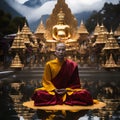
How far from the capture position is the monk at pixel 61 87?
729 cm

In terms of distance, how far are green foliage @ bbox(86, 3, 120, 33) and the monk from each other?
79.7 ft

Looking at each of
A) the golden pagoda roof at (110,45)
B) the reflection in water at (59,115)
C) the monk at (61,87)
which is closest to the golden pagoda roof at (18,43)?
the golden pagoda roof at (110,45)

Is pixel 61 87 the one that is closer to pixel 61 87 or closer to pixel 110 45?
pixel 61 87

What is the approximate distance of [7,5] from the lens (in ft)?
112

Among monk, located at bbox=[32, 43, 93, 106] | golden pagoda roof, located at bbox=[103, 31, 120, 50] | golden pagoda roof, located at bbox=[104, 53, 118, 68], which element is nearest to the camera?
monk, located at bbox=[32, 43, 93, 106]

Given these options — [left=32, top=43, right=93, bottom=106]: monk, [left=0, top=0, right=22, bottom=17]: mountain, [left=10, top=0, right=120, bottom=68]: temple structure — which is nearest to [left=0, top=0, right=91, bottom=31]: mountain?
[left=0, top=0, right=22, bottom=17]: mountain

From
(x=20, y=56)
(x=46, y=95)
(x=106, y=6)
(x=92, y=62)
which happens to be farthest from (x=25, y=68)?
(x=106, y=6)

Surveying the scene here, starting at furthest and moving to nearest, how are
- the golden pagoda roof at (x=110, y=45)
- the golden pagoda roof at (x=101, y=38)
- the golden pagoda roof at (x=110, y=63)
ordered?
the golden pagoda roof at (x=101, y=38) < the golden pagoda roof at (x=110, y=45) < the golden pagoda roof at (x=110, y=63)

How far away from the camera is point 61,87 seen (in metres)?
7.49

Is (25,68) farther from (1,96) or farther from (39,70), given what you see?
(1,96)

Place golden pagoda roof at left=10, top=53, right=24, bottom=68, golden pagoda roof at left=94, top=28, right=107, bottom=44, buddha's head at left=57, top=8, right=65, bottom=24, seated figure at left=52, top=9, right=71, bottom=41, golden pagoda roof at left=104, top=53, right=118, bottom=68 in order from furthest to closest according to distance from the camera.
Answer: buddha's head at left=57, top=8, right=65, bottom=24 < seated figure at left=52, top=9, right=71, bottom=41 < golden pagoda roof at left=94, top=28, right=107, bottom=44 < golden pagoda roof at left=10, top=53, right=24, bottom=68 < golden pagoda roof at left=104, top=53, right=118, bottom=68

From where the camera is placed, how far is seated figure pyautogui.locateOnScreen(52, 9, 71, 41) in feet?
63.5

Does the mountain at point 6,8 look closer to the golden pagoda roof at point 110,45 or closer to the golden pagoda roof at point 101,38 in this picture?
the golden pagoda roof at point 101,38

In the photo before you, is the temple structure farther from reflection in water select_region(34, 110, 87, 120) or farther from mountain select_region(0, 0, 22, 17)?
mountain select_region(0, 0, 22, 17)
